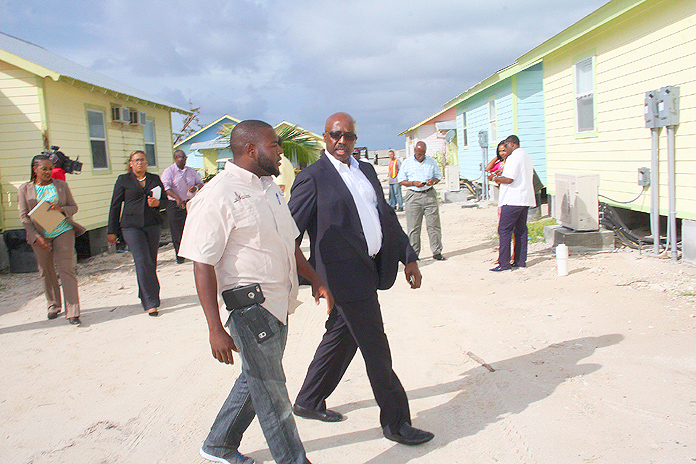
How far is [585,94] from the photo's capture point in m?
10.8

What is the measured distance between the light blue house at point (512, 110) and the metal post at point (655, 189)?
6.17m

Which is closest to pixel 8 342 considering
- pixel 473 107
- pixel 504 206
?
pixel 504 206

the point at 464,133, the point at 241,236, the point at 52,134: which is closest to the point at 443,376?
the point at 241,236

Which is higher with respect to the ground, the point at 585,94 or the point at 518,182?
the point at 585,94

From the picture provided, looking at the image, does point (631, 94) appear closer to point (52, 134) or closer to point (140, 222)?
point (140, 222)

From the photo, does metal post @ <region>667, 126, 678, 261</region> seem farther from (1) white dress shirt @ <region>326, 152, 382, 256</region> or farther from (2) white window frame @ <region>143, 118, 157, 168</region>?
(2) white window frame @ <region>143, 118, 157, 168</region>

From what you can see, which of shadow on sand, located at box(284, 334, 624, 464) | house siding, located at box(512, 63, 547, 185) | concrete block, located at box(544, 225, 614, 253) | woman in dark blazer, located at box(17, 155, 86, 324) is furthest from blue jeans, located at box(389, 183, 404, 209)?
shadow on sand, located at box(284, 334, 624, 464)

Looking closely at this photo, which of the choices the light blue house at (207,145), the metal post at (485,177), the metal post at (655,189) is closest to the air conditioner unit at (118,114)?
the metal post at (485,177)

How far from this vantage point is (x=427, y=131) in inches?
1736

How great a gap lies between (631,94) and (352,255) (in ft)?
25.1

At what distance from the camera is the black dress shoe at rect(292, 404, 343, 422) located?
3789 millimetres

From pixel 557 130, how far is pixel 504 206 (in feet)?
16.7

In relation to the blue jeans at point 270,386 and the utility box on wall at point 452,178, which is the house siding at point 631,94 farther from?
the utility box on wall at point 452,178

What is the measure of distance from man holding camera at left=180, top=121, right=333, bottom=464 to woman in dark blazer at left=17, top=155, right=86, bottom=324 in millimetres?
4418
